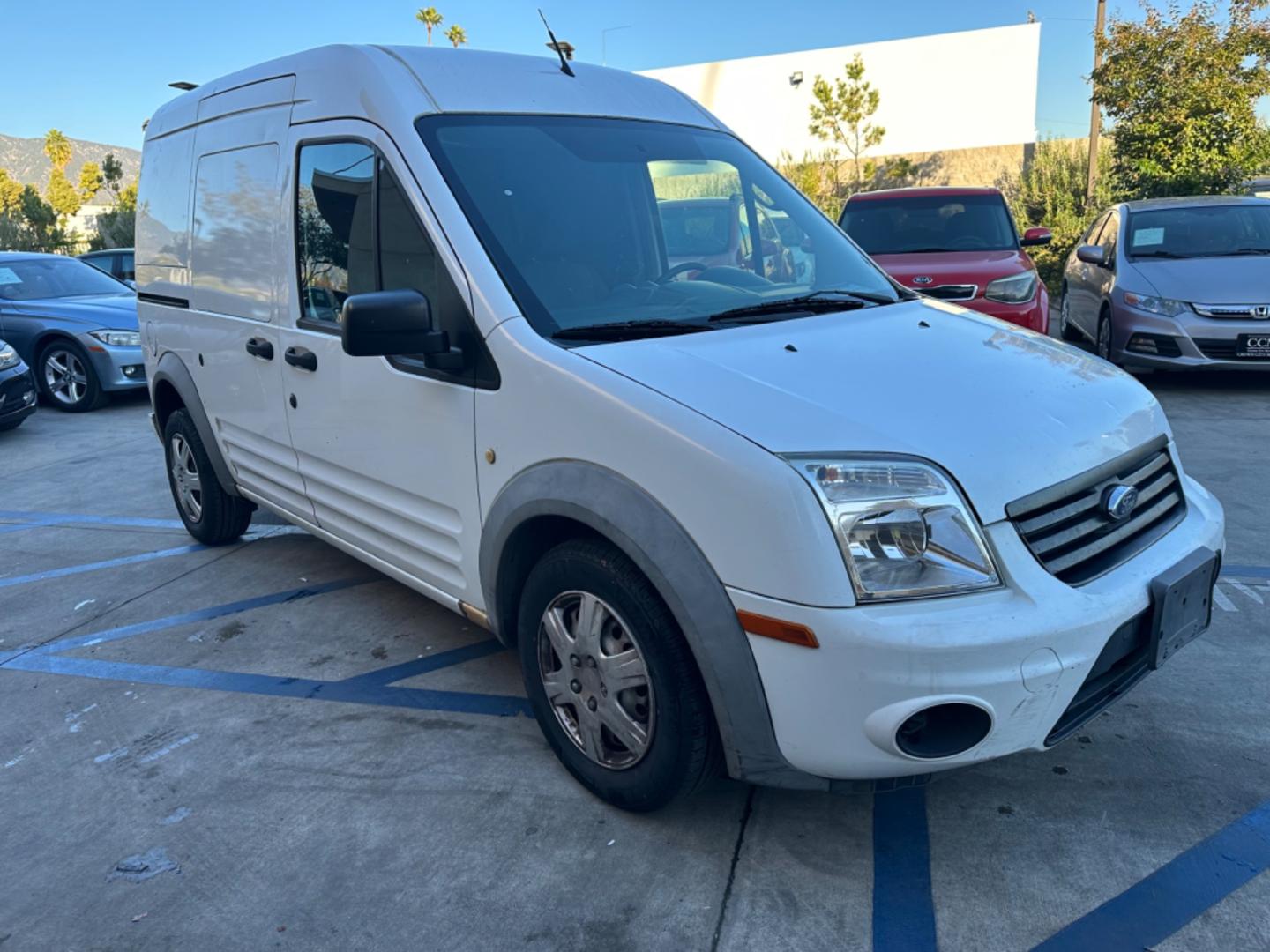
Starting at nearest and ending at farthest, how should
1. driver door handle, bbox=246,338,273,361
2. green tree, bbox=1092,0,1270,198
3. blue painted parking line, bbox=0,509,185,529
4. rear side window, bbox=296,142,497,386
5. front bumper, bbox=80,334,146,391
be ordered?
rear side window, bbox=296,142,497,386
driver door handle, bbox=246,338,273,361
blue painted parking line, bbox=0,509,185,529
front bumper, bbox=80,334,146,391
green tree, bbox=1092,0,1270,198

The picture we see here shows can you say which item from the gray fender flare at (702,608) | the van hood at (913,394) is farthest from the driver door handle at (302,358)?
the gray fender flare at (702,608)

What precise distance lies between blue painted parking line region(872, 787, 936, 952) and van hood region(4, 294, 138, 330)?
9446 mm

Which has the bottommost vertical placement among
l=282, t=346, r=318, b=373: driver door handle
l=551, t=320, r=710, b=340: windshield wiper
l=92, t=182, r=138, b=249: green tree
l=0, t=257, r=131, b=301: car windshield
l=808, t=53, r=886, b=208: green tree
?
l=282, t=346, r=318, b=373: driver door handle

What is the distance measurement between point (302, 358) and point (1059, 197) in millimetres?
20218

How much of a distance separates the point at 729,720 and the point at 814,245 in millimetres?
1983

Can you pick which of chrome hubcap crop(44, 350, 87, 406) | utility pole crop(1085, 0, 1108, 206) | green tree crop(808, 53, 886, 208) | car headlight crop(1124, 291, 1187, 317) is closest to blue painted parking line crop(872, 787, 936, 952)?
car headlight crop(1124, 291, 1187, 317)

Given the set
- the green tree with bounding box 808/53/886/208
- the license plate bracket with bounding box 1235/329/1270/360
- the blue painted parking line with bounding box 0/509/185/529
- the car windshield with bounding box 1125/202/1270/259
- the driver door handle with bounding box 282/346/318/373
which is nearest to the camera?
the driver door handle with bounding box 282/346/318/373

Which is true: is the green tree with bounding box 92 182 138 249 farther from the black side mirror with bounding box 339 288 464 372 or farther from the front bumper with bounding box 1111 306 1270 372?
the black side mirror with bounding box 339 288 464 372

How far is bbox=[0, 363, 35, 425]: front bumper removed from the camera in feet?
28.2

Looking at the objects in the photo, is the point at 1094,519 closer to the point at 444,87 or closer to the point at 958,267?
the point at 444,87

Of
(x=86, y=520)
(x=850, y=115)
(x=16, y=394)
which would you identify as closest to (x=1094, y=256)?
(x=86, y=520)

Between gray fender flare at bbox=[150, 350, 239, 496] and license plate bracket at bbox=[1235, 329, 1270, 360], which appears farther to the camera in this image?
license plate bracket at bbox=[1235, 329, 1270, 360]

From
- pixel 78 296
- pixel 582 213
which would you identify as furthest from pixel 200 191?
pixel 78 296

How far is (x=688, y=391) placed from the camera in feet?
7.75
